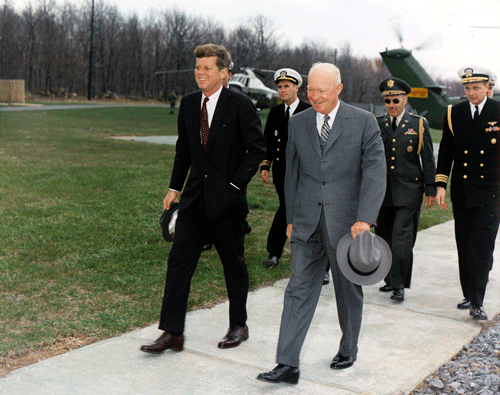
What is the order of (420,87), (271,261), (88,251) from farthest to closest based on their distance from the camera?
1. (420,87)
2. (88,251)
3. (271,261)

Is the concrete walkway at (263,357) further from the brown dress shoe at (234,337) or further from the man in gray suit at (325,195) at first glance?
the man in gray suit at (325,195)

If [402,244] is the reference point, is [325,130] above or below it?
above

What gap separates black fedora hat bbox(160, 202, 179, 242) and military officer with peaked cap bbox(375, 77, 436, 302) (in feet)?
7.35

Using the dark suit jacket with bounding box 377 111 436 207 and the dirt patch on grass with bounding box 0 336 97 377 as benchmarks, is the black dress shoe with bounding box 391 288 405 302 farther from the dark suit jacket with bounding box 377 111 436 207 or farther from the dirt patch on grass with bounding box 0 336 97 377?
the dirt patch on grass with bounding box 0 336 97 377

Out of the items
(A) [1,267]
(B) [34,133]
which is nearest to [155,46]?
(B) [34,133]

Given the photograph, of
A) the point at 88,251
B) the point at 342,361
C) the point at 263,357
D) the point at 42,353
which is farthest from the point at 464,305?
the point at 88,251

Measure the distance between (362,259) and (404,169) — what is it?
242 centimetres

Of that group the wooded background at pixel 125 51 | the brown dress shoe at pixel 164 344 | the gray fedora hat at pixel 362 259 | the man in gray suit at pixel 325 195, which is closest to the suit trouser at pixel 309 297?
the man in gray suit at pixel 325 195

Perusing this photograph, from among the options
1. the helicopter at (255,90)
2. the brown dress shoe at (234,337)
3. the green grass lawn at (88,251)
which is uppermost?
the helicopter at (255,90)

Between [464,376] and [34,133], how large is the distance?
21.9 m

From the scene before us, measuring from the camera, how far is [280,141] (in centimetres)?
652

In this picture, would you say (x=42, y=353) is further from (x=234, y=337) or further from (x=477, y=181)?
(x=477, y=181)

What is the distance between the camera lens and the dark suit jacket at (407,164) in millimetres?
5770

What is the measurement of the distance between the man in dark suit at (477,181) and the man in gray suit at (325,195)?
5.85 ft
